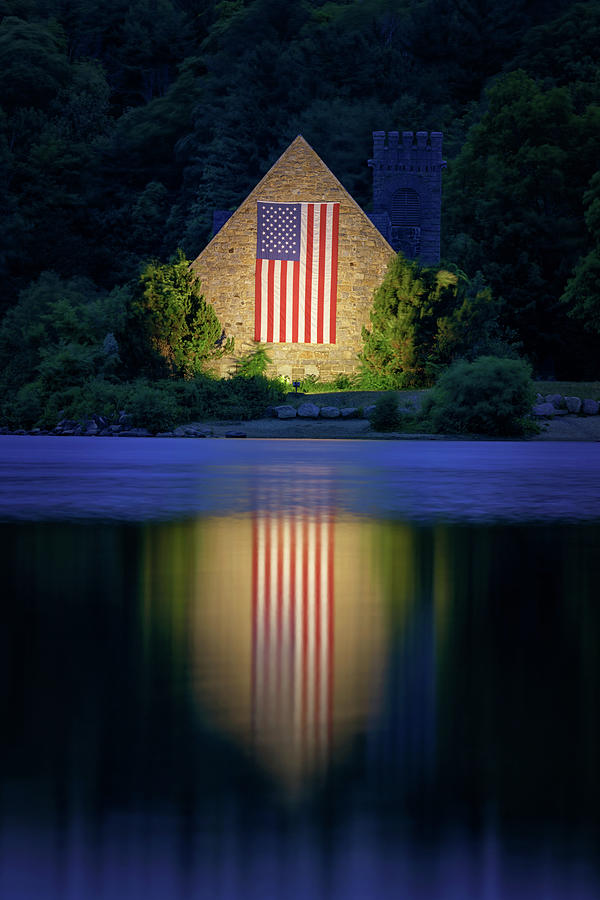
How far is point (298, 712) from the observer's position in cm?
558

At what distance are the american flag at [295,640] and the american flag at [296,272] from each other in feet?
106

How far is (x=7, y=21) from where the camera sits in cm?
7888

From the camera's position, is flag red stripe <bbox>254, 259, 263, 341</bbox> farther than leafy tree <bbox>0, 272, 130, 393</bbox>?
Yes

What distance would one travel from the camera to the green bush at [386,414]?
35.3 metres

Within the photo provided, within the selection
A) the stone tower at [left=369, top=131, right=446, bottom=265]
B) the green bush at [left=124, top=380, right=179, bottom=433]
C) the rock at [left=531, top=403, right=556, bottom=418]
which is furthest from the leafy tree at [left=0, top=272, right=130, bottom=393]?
the rock at [left=531, top=403, right=556, bottom=418]

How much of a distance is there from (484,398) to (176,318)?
36.7 ft

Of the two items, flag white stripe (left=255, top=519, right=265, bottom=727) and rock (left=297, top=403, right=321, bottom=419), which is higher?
rock (left=297, top=403, right=321, bottom=419)

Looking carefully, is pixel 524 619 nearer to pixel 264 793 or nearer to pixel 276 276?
pixel 264 793

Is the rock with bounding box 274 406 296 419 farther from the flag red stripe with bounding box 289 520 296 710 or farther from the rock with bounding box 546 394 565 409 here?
A: the flag red stripe with bounding box 289 520 296 710

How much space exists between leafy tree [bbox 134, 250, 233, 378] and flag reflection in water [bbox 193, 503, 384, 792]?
1160 inches

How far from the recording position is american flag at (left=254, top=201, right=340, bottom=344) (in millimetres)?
44750

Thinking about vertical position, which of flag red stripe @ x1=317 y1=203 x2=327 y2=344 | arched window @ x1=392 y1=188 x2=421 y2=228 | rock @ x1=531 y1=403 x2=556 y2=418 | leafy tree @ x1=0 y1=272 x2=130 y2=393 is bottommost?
rock @ x1=531 y1=403 x2=556 y2=418

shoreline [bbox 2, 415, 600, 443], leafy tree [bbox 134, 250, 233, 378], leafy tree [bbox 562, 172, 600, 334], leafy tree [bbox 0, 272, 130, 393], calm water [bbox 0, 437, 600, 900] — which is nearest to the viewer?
calm water [bbox 0, 437, 600, 900]

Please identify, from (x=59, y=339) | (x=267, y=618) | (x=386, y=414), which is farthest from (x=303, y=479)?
(x=59, y=339)
